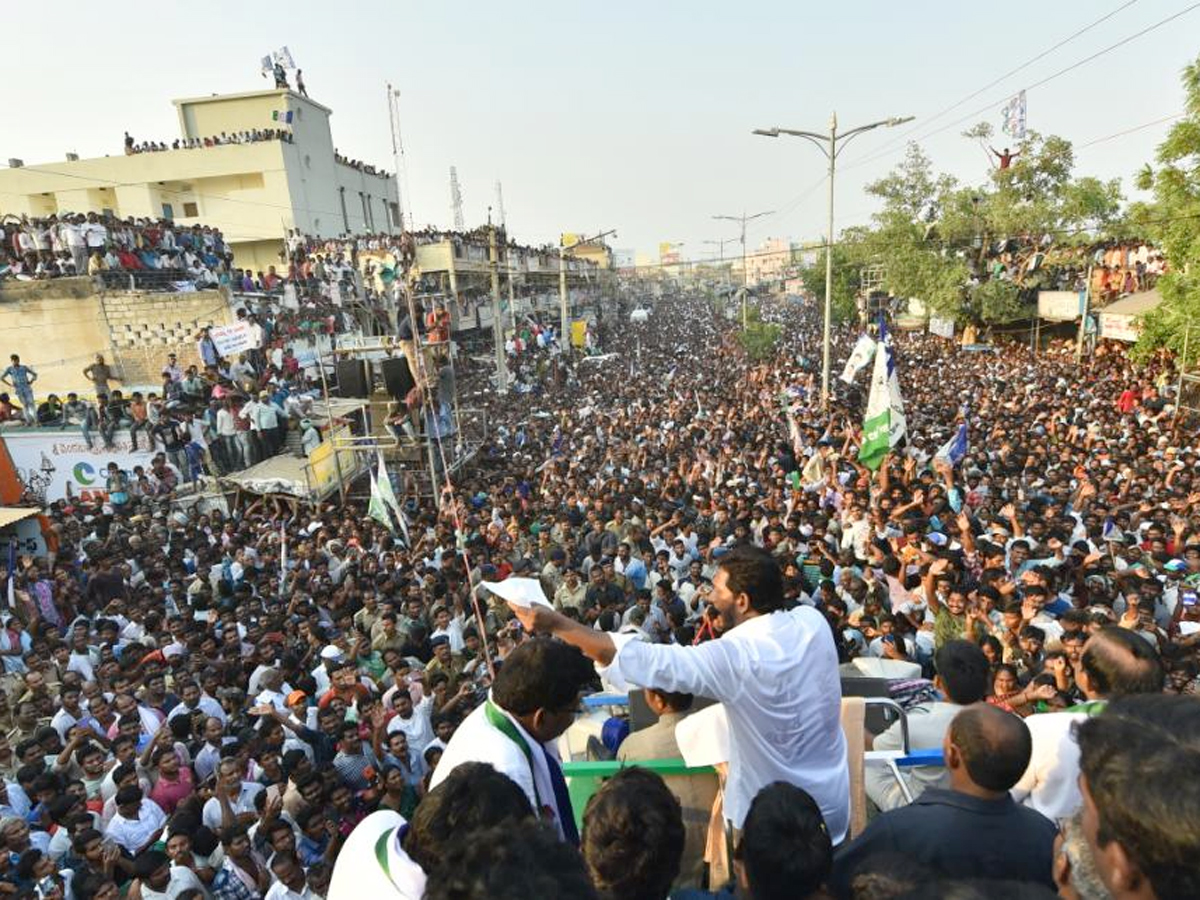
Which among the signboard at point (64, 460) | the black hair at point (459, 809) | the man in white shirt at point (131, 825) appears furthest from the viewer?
the signboard at point (64, 460)

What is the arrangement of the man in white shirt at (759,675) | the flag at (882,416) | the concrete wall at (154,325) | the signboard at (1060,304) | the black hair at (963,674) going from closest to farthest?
the man in white shirt at (759,675)
the black hair at (963,674)
the flag at (882,416)
the concrete wall at (154,325)
the signboard at (1060,304)

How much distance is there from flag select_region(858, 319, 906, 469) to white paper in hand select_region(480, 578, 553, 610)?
31.5 ft

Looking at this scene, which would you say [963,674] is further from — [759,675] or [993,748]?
[759,675]

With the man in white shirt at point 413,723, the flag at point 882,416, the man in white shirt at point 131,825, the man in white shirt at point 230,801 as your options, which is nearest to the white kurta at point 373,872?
the man in white shirt at point 230,801

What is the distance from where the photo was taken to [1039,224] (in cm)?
2619

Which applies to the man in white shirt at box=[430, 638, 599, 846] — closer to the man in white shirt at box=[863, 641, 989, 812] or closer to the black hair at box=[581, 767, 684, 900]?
the black hair at box=[581, 767, 684, 900]

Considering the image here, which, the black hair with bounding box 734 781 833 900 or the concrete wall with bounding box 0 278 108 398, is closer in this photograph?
the black hair with bounding box 734 781 833 900

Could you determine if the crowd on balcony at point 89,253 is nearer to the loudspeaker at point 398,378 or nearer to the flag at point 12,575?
the loudspeaker at point 398,378

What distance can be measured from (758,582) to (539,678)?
72 centimetres

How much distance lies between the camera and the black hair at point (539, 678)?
212 centimetres

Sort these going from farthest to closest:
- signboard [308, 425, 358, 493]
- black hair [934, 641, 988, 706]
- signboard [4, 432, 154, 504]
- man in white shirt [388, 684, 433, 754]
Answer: signboard [4, 432, 154, 504]
signboard [308, 425, 358, 493]
man in white shirt [388, 684, 433, 754]
black hair [934, 641, 988, 706]

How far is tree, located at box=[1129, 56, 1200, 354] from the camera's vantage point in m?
12.2

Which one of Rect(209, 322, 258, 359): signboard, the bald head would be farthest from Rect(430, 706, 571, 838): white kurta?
Rect(209, 322, 258, 359): signboard

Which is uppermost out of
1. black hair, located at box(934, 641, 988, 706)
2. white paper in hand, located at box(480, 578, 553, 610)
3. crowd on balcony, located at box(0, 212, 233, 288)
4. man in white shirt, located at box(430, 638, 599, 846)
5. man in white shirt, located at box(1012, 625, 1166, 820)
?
crowd on balcony, located at box(0, 212, 233, 288)
